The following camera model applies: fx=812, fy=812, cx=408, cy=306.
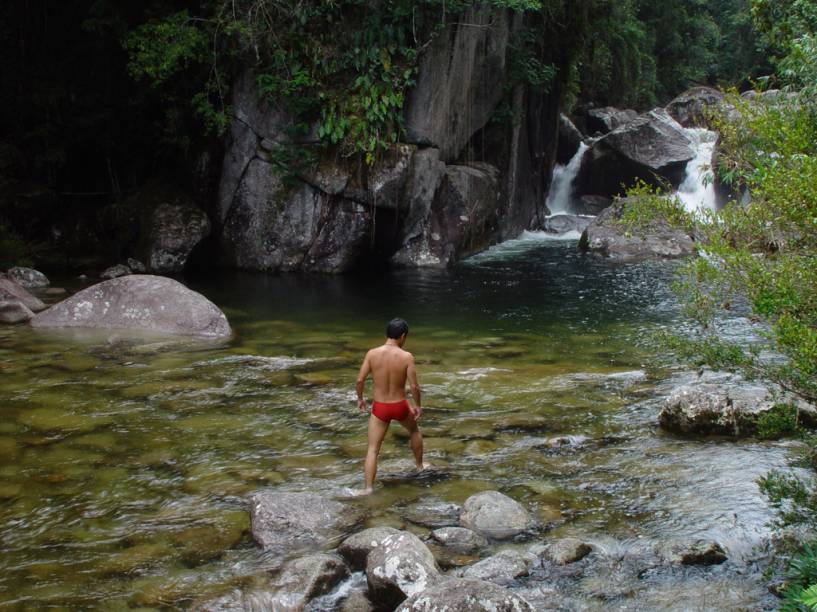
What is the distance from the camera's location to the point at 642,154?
82.2 feet

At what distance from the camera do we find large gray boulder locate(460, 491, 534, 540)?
5.68 m

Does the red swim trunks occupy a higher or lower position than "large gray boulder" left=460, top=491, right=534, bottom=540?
higher

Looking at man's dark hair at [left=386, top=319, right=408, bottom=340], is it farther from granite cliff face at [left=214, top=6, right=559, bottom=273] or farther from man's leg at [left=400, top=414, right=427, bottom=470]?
granite cliff face at [left=214, top=6, right=559, bottom=273]

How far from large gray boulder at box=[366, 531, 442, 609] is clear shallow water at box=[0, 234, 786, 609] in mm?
720

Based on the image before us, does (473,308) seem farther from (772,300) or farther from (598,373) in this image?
(772,300)

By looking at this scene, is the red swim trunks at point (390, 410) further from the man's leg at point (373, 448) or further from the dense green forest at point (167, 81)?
the dense green forest at point (167, 81)

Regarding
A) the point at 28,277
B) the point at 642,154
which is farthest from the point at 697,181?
the point at 28,277

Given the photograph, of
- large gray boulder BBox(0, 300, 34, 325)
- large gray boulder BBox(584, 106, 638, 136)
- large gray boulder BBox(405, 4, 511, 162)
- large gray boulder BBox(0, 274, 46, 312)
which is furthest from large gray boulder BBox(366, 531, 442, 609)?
large gray boulder BBox(584, 106, 638, 136)

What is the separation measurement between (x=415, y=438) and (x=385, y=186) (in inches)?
442

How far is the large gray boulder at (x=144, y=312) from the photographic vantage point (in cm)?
1175

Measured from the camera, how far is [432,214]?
62.0ft

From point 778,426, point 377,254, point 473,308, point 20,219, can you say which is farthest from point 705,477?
point 20,219

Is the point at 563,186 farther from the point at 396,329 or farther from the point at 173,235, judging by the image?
→ the point at 396,329

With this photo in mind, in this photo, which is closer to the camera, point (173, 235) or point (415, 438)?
point (415, 438)
